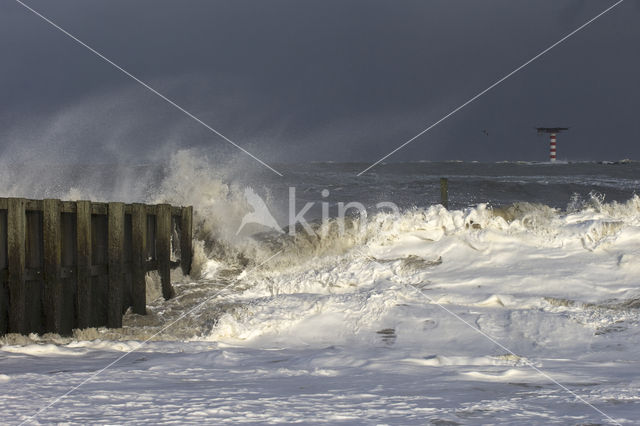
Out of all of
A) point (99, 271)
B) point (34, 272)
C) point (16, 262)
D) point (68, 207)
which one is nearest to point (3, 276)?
point (16, 262)

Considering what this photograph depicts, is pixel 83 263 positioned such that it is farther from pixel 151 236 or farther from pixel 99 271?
pixel 151 236

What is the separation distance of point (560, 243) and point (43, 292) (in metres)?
7.53

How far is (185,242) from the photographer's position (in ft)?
41.1

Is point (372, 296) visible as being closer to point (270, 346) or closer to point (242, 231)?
point (270, 346)

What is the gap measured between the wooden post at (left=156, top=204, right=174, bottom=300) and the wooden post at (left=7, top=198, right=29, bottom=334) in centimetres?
299

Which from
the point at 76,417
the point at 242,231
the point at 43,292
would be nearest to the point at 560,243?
the point at 242,231

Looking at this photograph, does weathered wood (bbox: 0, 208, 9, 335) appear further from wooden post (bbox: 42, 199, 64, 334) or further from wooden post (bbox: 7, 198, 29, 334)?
wooden post (bbox: 42, 199, 64, 334)

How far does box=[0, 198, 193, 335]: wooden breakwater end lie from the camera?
27.8 ft

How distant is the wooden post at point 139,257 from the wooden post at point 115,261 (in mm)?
427

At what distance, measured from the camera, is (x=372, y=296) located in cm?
955

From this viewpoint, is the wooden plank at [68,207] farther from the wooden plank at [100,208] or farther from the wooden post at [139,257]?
the wooden post at [139,257]

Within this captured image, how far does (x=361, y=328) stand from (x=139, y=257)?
3.71m

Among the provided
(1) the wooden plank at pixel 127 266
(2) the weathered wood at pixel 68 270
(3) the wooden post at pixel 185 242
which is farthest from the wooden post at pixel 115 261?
(3) the wooden post at pixel 185 242

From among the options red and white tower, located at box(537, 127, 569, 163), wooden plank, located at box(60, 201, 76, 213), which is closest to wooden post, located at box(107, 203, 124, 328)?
wooden plank, located at box(60, 201, 76, 213)
